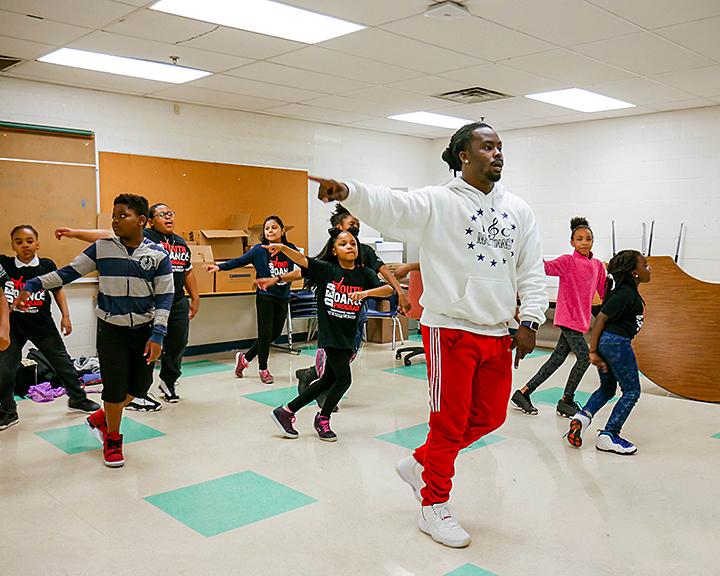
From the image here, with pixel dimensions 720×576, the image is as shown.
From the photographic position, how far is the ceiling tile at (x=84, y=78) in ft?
18.2

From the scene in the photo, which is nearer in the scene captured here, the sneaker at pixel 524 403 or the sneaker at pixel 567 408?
the sneaker at pixel 567 408

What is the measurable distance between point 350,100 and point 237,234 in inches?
75.6

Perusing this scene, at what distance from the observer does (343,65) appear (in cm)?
551

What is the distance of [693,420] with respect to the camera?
4699 mm

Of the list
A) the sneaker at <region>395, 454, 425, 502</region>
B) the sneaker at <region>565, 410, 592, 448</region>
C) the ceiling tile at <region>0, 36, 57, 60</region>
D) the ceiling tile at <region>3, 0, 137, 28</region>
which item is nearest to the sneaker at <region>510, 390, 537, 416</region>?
the sneaker at <region>565, 410, 592, 448</region>

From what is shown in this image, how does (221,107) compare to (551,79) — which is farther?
(221,107)

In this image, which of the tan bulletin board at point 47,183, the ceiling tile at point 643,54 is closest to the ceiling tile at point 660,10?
the ceiling tile at point 643,54

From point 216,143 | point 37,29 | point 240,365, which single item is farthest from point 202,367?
point 37,29

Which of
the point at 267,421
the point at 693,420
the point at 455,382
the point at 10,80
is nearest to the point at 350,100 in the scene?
the point at 10,80

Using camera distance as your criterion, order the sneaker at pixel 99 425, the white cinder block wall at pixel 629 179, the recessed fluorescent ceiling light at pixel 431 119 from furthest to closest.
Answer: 1. the recessed fluorescent ceiling light at pixel 431 119
2. the white cinder block wall at pixel 629 179
3. the sneaker at pixel 99 425

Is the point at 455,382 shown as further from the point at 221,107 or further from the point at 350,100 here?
the point at 221,107

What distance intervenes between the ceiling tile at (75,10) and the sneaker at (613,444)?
13.0 ft

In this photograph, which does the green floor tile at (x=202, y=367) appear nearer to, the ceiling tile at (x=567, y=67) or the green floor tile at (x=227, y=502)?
the green floor tile at (x=227, y=502)

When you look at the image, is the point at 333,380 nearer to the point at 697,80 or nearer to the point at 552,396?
the point at 552,396
